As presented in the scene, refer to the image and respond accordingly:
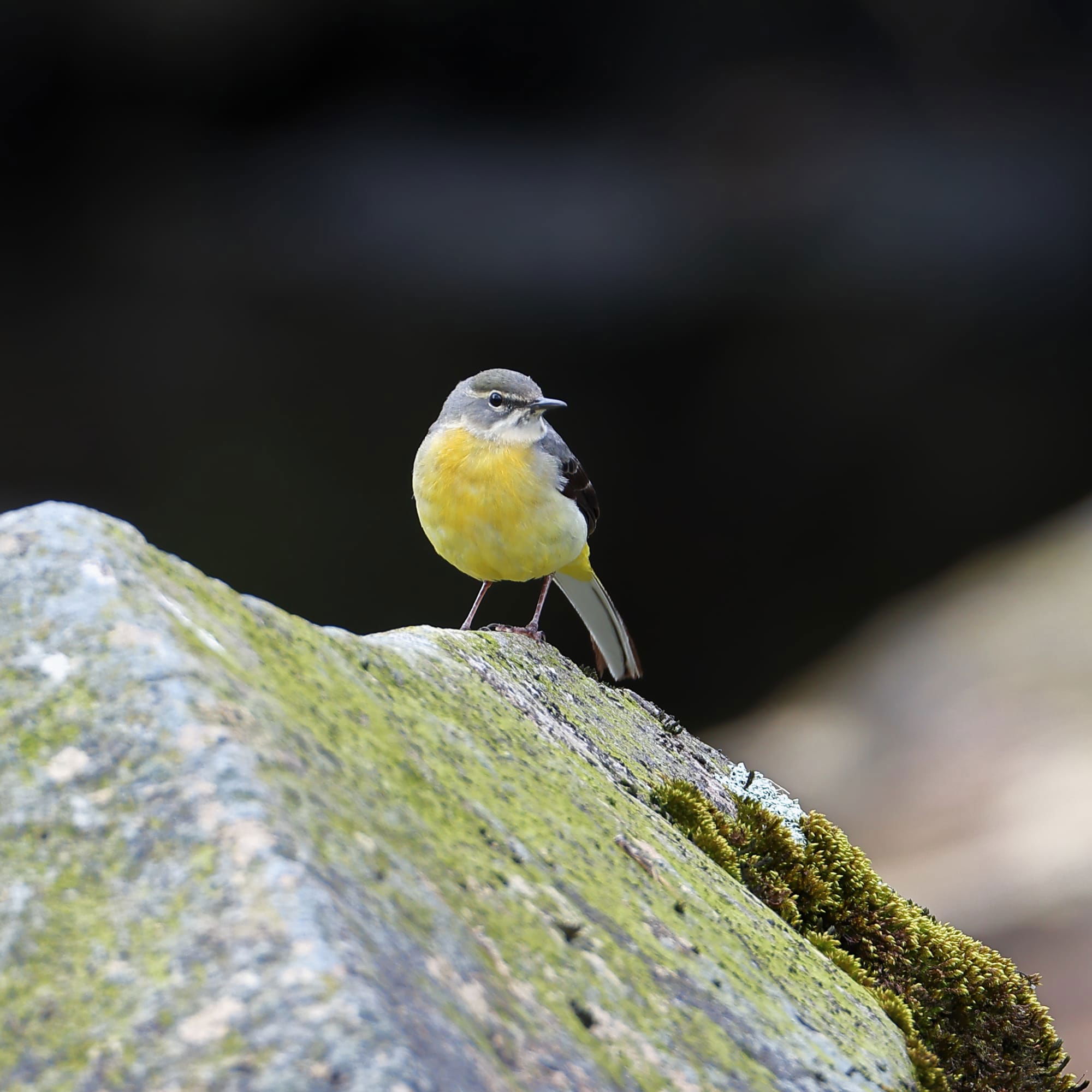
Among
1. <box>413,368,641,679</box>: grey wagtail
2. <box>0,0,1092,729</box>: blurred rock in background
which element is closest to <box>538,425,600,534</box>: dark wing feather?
<box>413,368,641,679</box>: grey wagtail

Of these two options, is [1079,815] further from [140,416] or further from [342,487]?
[140,416]

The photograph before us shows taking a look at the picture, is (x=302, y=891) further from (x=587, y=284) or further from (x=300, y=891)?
(x=587, y=284)

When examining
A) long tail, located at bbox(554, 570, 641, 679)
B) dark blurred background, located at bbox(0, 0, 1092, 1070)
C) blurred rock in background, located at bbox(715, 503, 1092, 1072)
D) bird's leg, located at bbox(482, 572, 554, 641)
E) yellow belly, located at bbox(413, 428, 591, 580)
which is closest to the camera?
bird's leg, located at bbox(482, 572, 554, 641)

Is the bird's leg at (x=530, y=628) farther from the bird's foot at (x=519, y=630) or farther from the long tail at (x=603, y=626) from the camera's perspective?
the long tail at (x=603, y=626)

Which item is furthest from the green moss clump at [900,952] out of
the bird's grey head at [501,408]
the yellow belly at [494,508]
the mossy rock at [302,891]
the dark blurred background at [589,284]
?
the dark blurred background at [589,284]

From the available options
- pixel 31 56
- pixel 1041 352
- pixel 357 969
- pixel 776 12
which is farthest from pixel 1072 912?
pixel 31 56

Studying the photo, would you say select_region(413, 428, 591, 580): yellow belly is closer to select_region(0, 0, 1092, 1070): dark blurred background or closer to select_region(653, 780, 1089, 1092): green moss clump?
select_region(653, 780, 1089, 1092): green moss clump
